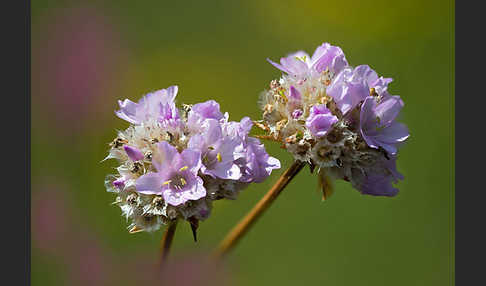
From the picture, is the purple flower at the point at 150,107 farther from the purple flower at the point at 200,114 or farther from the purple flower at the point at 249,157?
the purple flower at the point at 249,157

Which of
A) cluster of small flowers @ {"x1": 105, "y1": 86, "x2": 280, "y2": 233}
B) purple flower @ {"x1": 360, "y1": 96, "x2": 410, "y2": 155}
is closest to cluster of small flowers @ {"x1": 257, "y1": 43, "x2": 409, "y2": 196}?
purple flower @ {"x1": 360, "y1": 96, "x2": 410, "y2": 155}

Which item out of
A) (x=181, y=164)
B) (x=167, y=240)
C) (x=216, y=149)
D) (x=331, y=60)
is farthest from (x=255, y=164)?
(x=331, y=60)

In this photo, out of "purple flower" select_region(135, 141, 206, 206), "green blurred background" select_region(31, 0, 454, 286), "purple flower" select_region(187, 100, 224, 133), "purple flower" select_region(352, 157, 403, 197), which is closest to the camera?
"purple flower" select_region(135, 141, 206, 206)

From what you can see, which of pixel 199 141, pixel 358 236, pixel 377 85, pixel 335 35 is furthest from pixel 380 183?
pixel 335 35

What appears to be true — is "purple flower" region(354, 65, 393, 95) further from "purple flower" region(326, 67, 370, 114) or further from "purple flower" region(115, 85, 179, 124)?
"purple flower" region(115, 85, 179, 124)

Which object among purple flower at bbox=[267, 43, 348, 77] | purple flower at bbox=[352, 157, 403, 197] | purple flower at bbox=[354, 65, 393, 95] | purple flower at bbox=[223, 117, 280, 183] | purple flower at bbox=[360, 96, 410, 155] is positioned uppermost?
purple flower at bbox=[267, 43, 348, 77]

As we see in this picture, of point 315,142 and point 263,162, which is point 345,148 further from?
point 263,162

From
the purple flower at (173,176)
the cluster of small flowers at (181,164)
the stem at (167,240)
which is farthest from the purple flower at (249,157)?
the stem at (167,240)
